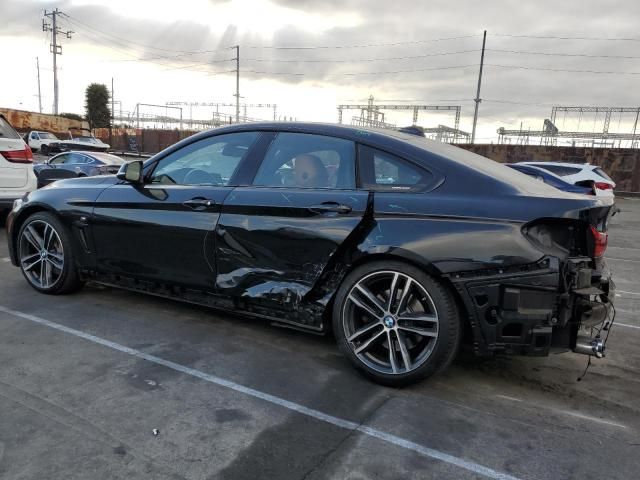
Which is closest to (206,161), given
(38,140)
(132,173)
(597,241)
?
(132,173)

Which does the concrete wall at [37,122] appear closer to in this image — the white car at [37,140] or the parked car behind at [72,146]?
the white car at [37,140]

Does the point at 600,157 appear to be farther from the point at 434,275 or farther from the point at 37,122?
the point at 37,122

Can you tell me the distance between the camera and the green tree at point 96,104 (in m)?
65.3

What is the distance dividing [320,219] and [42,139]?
3672 centimetres

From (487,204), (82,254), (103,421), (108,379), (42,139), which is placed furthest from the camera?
(42,139)

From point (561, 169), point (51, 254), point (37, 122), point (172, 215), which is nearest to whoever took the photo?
point (172, 215)

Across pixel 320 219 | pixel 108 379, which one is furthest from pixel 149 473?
pixel 320 219

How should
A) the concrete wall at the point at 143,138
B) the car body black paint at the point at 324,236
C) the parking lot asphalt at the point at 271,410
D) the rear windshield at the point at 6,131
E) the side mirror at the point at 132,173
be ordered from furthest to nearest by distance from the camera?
1. the concrete wall at the point at 143,138
2. the rear windshield at the point at 6,131
3. the side mirror at the point at 132,173
4. the car body black paint at the point at 324,236
5. the parking lot asphalt at the point at 271,410

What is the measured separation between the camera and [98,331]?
3908 mm

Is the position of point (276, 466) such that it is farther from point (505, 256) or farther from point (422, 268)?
point (505, 256)

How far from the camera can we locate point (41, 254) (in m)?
4.71

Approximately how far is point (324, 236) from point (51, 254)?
9.44ft

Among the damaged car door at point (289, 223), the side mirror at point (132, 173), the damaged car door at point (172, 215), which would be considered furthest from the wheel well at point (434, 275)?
the side mirror at point (132, 173)

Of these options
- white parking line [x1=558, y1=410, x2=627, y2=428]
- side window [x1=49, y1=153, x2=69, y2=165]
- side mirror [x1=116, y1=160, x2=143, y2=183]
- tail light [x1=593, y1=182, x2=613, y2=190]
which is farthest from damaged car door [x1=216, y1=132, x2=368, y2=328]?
side window [x1=49, y1=153, x2=69, y2=165]
